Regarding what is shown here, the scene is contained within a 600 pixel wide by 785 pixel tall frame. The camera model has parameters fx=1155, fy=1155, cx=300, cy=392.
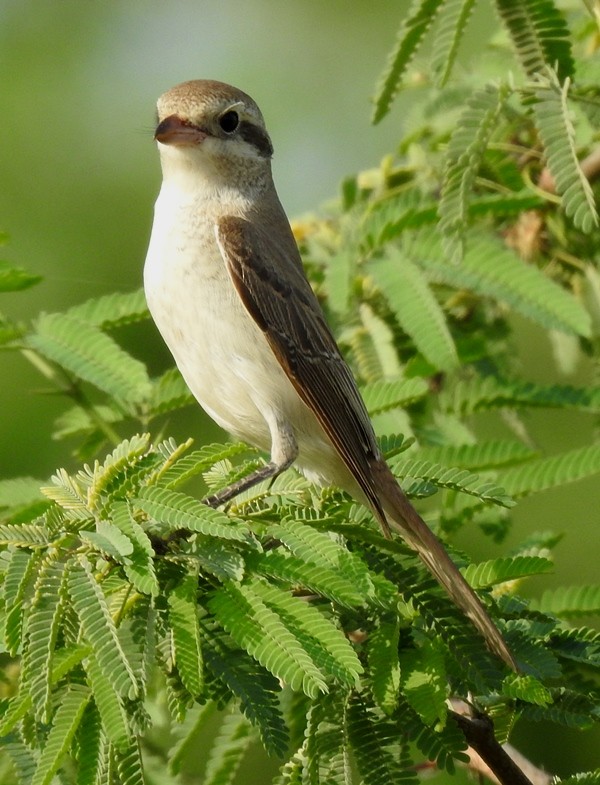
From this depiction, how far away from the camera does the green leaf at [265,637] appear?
233cm

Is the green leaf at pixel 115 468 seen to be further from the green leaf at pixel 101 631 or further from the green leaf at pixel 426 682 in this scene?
the green leaf at pixel 426 682

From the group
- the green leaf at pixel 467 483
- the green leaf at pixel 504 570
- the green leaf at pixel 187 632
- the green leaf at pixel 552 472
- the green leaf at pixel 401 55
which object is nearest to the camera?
the green leaf at pixel 187 632

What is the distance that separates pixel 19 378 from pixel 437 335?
2173 millimetres

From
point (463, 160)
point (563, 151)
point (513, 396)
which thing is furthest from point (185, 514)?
point (513, 396)

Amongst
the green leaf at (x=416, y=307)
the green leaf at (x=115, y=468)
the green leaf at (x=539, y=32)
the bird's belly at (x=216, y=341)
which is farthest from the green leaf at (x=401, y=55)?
the green leaf at (x=115, y=468)

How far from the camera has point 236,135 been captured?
408cm

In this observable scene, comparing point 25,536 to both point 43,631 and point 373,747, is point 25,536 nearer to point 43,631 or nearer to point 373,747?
point 43,631

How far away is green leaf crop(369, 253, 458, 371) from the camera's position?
3824mm

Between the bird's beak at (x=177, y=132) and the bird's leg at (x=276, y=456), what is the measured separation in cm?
96

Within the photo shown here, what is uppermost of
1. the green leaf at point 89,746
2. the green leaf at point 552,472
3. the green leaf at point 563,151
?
the green leaf at point 563,151

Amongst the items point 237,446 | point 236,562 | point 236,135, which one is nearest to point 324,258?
point 236,135

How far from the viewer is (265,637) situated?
2.41 m

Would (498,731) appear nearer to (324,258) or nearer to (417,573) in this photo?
(417,573)

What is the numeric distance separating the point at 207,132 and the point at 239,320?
0.73 meters
